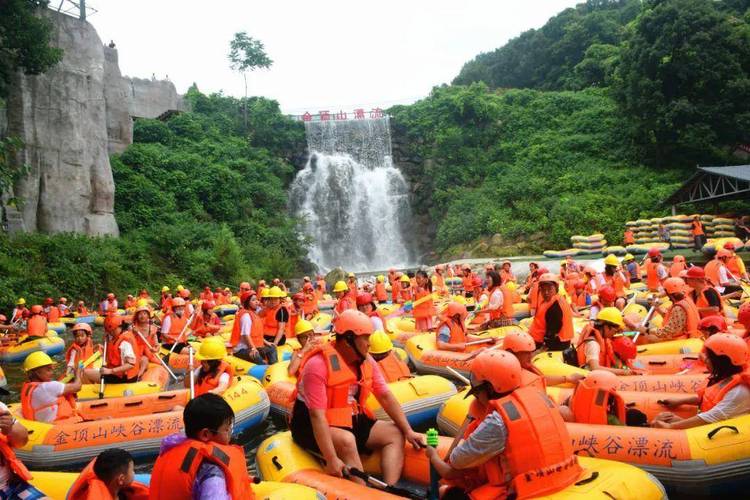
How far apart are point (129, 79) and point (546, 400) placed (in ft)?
130

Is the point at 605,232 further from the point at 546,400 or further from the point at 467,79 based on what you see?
the point at 467,79

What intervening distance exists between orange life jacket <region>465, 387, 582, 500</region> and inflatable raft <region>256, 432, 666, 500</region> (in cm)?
15

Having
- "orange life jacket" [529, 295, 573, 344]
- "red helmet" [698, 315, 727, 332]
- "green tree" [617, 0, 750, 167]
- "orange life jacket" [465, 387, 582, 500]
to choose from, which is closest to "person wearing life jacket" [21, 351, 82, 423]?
"orange life jacket" [465, 387, 582, 500]

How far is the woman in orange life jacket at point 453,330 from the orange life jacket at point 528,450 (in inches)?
226

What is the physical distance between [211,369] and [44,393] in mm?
1675

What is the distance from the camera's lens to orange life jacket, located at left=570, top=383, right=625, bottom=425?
4684mm

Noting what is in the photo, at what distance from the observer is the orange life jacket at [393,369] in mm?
6984

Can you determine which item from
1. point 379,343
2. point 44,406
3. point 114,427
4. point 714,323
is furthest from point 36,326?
point 714,323

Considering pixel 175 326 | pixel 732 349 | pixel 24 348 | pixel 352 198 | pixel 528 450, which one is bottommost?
pixel 24 348

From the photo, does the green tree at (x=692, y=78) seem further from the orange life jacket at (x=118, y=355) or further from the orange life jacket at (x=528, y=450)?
the orange life jacket at (x=528, y=450)

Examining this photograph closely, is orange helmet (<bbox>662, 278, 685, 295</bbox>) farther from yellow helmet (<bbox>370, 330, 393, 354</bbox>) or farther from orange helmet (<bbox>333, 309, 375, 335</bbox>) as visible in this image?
orange helmet (<bbox>333, 309, 375, 335</bbox>)

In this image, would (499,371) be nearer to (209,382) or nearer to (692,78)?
(209,382)

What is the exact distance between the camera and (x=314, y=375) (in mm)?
3893

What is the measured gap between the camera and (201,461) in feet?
9.02
